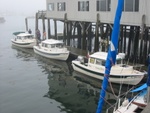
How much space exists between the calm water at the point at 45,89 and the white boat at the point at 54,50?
79 cm

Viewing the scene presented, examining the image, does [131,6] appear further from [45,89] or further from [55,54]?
[55,54]

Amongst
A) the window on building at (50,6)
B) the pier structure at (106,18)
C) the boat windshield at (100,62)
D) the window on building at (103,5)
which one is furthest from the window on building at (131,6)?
the window on building at (50,6)

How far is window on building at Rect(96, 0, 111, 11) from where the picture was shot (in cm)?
2895

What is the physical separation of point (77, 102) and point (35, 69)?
1217 centimetres

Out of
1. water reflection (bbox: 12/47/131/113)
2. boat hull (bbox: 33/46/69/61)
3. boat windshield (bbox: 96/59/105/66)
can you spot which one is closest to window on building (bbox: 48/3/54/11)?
boat hull (bbox: 33/46/69/61)

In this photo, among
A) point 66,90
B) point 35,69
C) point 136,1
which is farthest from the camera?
point 35,69

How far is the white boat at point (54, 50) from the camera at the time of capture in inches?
1316

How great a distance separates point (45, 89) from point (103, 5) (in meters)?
12.4

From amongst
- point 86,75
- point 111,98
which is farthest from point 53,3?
point 111,98

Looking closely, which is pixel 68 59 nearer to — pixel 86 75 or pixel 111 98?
pixel 86 75

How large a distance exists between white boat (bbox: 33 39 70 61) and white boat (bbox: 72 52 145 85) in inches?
230

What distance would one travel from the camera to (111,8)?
92.7ft

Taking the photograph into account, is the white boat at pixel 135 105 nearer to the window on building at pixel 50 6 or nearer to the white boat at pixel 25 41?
the window on building at pixel 50 6

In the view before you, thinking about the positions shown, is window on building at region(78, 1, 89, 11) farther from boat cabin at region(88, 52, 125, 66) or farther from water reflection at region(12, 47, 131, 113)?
boat cabin at region(88, 52, 125, 66)
